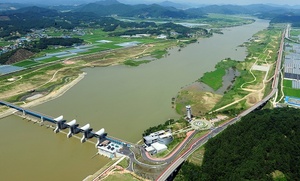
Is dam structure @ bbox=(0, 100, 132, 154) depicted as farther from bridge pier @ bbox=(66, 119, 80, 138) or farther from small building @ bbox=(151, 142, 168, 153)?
small building @ bbox=(151, 142, 168, 153)

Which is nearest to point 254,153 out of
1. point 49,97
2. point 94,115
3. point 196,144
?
point 196,144

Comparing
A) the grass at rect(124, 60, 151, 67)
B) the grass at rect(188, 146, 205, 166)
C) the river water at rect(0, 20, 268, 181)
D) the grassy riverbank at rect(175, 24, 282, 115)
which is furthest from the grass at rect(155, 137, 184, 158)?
the grass at rect(124, 60, 151, 67)

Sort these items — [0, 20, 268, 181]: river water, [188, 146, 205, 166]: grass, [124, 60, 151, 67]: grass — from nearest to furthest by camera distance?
1. [188, 146, 205, 166]: grass
2. [0, 20, 268, 181]: river water
3. [124, 60, 151, 67]: grass

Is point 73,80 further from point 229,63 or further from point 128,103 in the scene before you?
point 229,63

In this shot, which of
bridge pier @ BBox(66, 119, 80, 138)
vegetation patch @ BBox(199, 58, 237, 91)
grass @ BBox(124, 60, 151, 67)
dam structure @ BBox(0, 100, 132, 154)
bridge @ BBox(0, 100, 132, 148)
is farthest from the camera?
grass @ BBox(124, 60, 151, 67)

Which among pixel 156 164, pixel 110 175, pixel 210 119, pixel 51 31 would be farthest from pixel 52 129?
pixel 51 31
